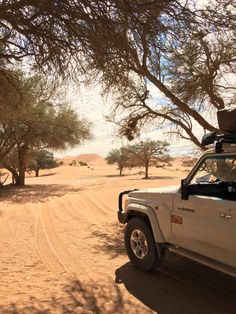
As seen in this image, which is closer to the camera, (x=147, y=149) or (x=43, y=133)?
(x=43, y=133)

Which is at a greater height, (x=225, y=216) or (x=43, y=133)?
(x=43, y=133)

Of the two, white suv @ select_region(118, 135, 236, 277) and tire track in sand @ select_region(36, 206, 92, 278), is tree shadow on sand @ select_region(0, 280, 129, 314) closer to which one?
tire track in sand @ select_region(36, 206, 92, 278)

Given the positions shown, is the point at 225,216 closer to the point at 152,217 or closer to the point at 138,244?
the point at 152,217

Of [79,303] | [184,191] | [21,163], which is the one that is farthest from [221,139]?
[21,163]

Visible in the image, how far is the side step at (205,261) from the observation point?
220 inches

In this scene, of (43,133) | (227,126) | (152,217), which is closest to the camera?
(227,126)

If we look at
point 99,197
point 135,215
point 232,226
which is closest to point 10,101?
point 135,215

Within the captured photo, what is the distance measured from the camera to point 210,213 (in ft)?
19.4

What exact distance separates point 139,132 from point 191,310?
11918 millimetres

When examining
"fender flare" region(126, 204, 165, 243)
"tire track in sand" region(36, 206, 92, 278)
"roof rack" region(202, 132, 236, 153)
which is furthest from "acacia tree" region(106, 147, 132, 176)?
"roof rack" region(202, 132, 236, 153)

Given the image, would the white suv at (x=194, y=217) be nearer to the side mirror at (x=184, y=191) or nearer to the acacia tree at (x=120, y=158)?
the side mirror at (x=184, y=191)

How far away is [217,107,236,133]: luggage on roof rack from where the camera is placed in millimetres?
5914

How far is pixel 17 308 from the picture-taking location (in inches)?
231

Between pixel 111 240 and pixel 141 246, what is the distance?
2859 millimetres
